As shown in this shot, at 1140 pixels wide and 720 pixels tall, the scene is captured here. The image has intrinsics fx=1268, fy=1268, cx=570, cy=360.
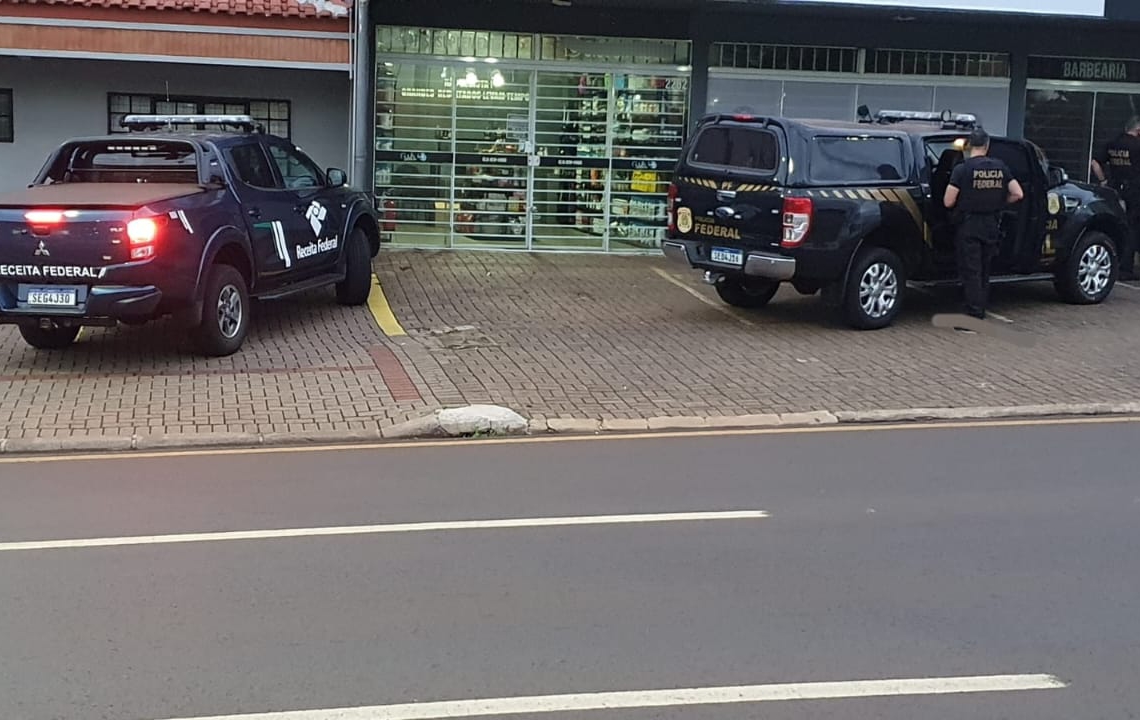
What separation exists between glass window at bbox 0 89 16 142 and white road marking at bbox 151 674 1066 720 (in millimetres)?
14113

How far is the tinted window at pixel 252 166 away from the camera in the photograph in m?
11.2

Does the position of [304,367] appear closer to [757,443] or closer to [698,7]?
[757,443]

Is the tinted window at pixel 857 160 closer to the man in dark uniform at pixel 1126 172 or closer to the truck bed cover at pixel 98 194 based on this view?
the man in dark uniform at pixel 1126 172

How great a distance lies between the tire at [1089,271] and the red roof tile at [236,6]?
863cm

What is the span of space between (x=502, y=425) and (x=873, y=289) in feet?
16.0

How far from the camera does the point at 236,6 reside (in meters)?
14.7

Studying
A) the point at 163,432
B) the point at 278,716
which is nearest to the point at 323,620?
the point at 278,716

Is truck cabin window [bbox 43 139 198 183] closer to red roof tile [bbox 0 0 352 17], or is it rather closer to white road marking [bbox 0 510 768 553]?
red roof tile [bbox 0 0 352 17]

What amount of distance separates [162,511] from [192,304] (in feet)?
12.3

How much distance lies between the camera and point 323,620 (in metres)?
5.04

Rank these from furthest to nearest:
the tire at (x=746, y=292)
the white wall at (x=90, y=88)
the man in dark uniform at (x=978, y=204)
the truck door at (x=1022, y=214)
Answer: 1. the white wall at (x=90, y=88)
2. the tire at (x=746, y=292)
3. the truck door at (x=1022, y=214)
4. the man in dark uniform at (x=978, y=204)

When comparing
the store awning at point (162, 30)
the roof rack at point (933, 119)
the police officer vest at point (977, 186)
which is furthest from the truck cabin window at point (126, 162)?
the police officer vest at point (977, 186)

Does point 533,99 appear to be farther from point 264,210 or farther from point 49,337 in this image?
point 49,337

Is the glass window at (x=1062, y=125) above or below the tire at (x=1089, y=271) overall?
above
